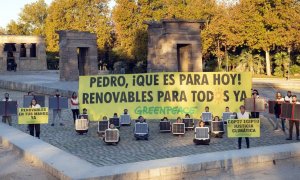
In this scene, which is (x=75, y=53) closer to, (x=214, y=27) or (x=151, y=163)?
(x=214, y=27)

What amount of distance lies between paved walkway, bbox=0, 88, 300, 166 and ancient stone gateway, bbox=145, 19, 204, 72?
474 cm

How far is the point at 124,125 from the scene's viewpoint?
20.1 m

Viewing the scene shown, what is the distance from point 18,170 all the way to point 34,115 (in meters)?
5.47

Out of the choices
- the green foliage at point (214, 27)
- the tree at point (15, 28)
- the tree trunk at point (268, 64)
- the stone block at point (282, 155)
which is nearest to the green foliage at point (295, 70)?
the green foliage at point (214, 27)

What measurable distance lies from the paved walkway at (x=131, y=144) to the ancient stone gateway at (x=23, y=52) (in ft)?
148

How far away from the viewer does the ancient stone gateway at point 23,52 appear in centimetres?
6178

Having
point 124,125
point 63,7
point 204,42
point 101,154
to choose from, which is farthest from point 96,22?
point 101,154

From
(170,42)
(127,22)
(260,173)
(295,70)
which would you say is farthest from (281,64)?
(260,173)

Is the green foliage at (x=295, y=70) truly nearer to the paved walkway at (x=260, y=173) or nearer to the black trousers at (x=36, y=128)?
the black trousers at (x=36, y=128)

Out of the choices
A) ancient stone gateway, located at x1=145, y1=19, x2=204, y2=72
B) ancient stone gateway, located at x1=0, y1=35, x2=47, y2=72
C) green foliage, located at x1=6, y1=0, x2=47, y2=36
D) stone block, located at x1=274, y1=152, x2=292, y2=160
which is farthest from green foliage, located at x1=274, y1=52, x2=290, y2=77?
green foliage, located at x1=6, y1=0, x2=47, y2=36

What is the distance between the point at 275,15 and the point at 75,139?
36634 millimetres

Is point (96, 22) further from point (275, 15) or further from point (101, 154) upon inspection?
point (101, 154)

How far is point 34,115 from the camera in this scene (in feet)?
55.0

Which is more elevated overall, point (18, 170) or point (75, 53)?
point (75, 53)
